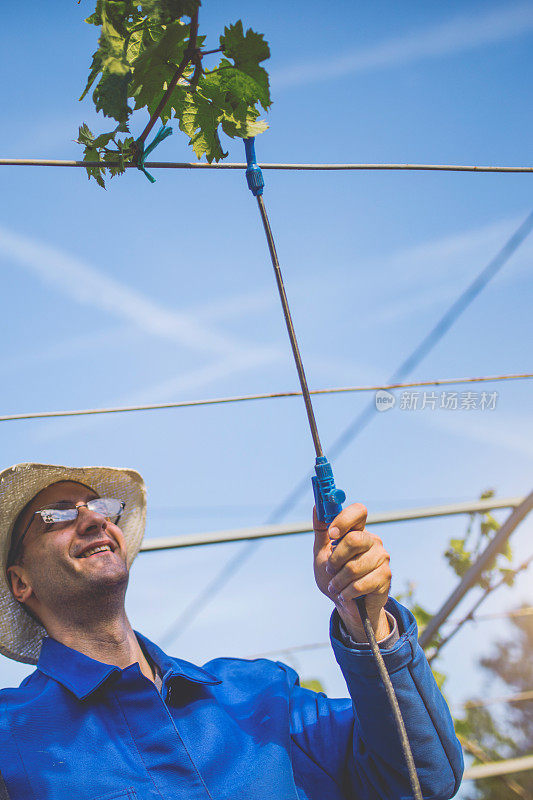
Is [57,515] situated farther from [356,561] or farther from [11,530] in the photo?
[356,561]

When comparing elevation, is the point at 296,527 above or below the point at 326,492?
below

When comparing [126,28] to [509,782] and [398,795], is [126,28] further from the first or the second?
[509,782]

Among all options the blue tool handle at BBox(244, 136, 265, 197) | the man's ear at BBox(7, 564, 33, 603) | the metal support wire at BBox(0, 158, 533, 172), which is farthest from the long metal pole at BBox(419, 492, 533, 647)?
the blue tool handle at BBox(244, 136, 265, 197)

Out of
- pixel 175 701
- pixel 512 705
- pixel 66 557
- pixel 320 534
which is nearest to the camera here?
pixel 320 534

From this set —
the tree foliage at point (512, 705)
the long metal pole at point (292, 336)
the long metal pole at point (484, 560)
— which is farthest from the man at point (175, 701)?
the tree foliage at point (512, 705)

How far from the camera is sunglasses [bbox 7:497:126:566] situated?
7.79 ft

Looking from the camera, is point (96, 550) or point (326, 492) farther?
point (96, 550)

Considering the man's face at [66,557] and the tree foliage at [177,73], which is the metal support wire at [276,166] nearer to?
the tree foliage at [177,73]

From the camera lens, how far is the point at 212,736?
188 centimetres

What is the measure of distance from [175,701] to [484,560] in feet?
7.18

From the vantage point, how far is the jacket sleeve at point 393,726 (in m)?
1.67

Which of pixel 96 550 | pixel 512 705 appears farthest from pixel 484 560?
pixel 512 705

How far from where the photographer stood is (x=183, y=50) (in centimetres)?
150

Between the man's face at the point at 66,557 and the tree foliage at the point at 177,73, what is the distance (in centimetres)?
126
